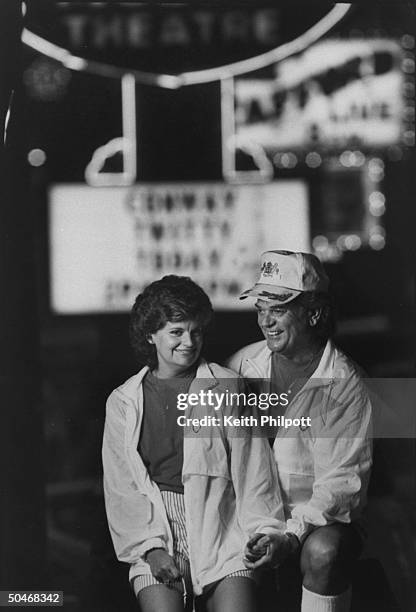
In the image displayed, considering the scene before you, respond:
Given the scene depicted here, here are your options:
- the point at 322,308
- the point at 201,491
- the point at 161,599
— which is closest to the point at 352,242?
the point at 322,308

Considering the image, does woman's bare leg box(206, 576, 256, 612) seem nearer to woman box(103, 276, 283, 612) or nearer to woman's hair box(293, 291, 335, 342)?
woman box(103, 276, 283, 612)

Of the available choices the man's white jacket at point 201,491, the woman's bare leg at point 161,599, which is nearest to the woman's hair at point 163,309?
the man's white jacket at point 201,491

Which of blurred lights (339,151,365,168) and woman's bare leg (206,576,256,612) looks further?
blurred lights (339,151,365,168)

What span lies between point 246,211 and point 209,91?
18.4 inches

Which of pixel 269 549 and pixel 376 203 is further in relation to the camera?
pixel 376 203

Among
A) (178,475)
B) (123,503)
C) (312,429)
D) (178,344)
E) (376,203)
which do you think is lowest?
(123,503)

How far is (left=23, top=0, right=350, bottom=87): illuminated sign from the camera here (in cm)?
335

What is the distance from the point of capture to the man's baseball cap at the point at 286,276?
132 inches

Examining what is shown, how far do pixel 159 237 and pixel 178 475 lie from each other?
0.88m

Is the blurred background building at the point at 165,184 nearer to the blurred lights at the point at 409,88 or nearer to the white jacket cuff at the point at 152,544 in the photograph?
the blurred lights at the point at 409,88

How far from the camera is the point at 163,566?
3283 mm

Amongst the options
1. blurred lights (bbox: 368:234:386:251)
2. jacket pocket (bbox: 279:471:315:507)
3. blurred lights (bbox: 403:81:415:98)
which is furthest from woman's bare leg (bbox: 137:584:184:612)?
blurred lights (bbox: 403:81:415:98)

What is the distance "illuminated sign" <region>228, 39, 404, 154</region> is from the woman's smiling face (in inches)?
28.2

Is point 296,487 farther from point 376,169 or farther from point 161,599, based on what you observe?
point 376,169
